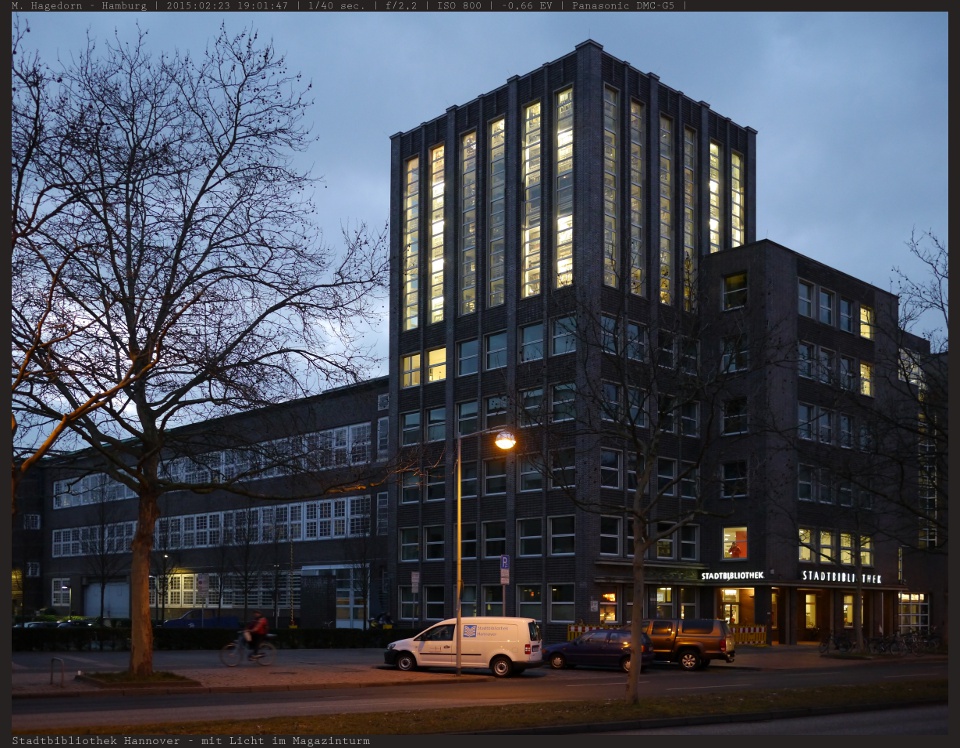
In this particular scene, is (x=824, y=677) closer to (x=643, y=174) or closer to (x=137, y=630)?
(x=137, y=630)

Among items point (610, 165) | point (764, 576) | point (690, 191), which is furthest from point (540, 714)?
point (690, 191)

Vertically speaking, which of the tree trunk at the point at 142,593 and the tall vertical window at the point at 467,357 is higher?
the tall vertical window at the point at 467,357

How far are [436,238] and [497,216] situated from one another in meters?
4.87

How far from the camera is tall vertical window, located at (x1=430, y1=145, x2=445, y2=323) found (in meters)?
65.7

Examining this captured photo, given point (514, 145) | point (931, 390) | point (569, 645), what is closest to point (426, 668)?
point (569, 645)

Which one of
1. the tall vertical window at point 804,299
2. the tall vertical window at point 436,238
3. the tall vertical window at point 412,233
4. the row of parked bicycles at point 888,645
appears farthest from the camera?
the tall vertical window at point 412,233

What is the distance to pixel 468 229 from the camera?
64.0 m

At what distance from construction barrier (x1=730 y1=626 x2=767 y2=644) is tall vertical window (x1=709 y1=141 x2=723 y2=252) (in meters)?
21.7

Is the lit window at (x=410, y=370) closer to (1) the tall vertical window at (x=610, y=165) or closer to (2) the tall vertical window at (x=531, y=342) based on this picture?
(2) the tall vertical window at (x=531, y=342)

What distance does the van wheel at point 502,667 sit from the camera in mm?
34656

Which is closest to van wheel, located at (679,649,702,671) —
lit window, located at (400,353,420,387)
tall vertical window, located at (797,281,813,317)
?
tall vertical window, located at (797,281,813,317)

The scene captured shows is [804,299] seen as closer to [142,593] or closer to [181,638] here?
[181,638]

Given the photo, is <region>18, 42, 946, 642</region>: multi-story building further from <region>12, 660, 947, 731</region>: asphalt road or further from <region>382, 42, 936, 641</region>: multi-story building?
<region>12, 660, 947, 731</region>: asphalt road

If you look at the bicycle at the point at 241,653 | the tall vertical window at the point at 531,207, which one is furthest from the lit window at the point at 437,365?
the bicycle at the point at 241,653
